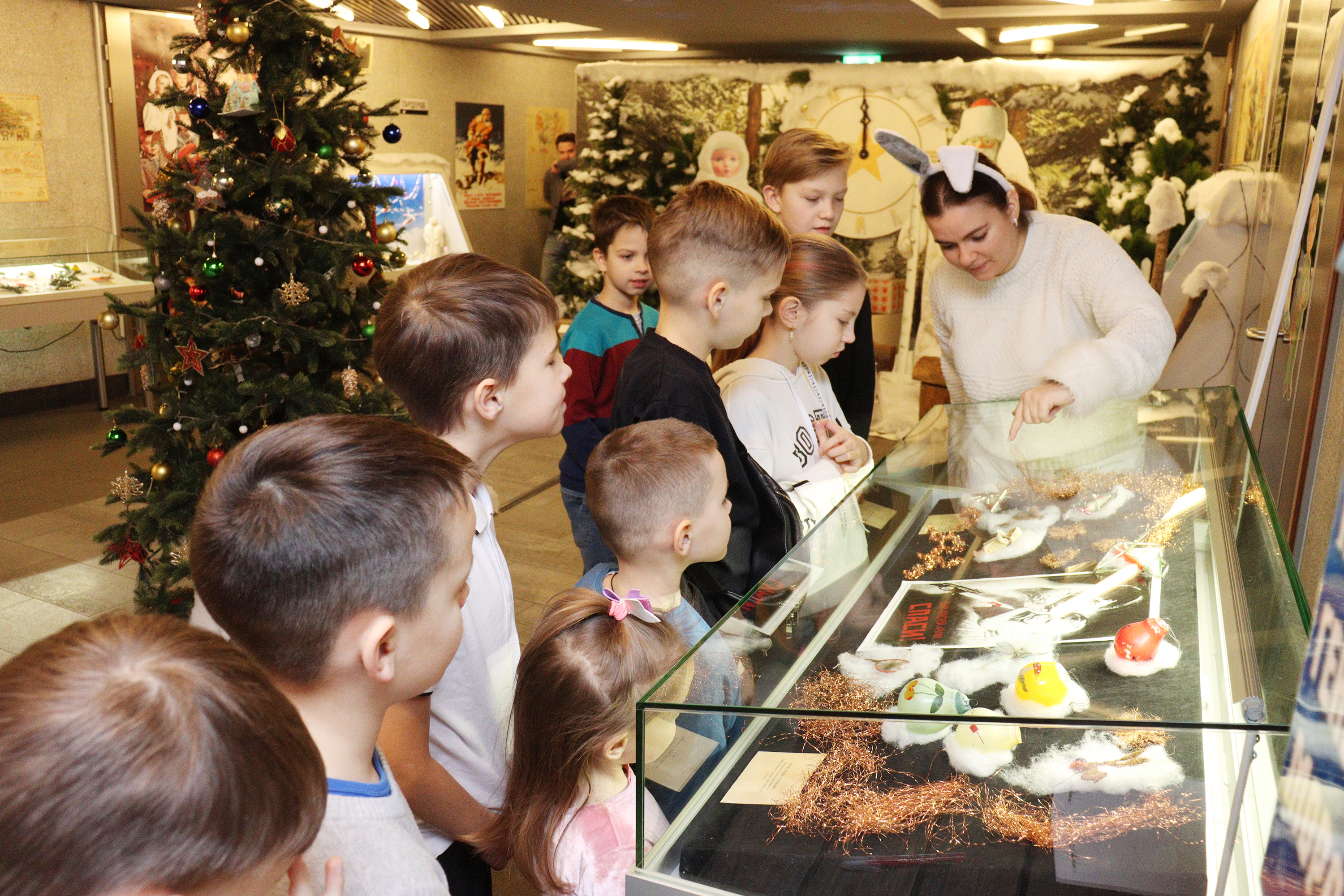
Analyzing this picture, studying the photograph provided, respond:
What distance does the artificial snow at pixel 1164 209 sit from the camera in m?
4.64

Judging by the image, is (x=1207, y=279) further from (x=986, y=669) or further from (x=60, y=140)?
(x=60, y=140)

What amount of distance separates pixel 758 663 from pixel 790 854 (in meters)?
0.21

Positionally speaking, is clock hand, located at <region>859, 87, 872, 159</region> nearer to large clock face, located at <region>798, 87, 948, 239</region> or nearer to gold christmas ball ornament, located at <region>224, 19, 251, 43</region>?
large clock face, located at <region>798, 87, 948, 239</region>

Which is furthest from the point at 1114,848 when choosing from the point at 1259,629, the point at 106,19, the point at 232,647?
the point at 106,19

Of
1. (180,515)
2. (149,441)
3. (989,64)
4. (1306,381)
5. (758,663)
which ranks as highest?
(989,64)

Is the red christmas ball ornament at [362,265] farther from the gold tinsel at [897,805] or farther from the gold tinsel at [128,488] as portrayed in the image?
the gold tinsel at [897,805]

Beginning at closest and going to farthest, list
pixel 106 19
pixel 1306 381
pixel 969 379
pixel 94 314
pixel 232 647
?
1. pixel 232 647
2. pixel 1306 381
3. pixel 969 379
4. pixel 94 314
5. pixel 106 19

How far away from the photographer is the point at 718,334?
200 centimetres

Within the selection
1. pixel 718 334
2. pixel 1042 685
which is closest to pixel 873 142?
pixel 718 334

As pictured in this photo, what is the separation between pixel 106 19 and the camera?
269 inches

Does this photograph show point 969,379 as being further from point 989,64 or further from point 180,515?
point 989,64

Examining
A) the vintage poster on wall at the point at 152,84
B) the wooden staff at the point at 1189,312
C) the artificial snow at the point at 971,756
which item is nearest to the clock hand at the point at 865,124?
the wooden staff at the point at 1189,312

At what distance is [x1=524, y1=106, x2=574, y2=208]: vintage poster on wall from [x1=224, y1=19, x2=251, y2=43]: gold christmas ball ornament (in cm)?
819

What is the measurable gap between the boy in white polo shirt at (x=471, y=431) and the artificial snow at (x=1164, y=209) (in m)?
4.01
